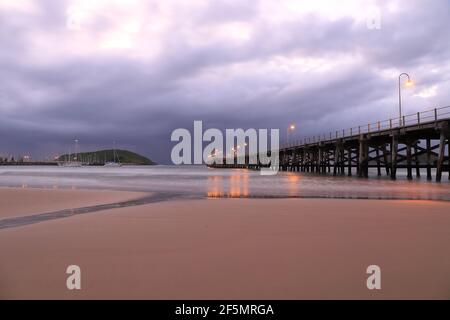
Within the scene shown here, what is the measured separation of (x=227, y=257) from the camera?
4.56m

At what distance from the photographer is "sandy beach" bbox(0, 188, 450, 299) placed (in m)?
3.45

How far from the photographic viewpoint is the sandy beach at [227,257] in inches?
136

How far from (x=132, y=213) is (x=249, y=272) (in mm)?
5522

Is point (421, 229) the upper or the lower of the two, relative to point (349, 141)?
lower

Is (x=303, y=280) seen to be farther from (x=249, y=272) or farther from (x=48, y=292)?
(x=48, y=292)

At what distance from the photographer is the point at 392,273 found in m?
3.89

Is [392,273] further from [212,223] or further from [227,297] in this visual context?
[212,223]

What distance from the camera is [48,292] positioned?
134 inches

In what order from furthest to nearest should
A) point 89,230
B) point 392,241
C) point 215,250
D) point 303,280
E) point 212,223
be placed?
point 212,223
point 89,230
point 392,241
point 215,250
point 303,280

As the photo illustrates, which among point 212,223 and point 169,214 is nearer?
point 212,223

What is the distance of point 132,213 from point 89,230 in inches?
98.0
